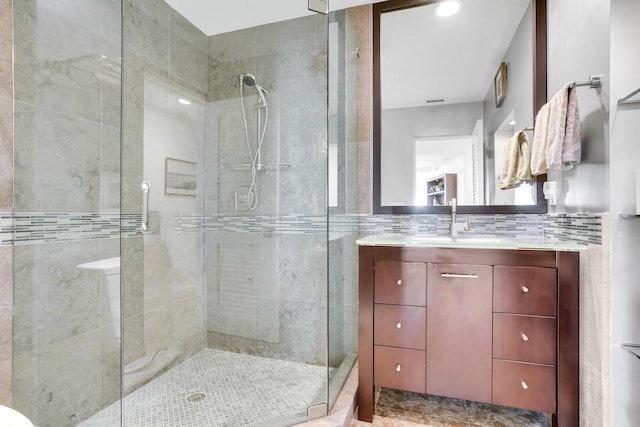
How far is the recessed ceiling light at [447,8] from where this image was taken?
1966mm

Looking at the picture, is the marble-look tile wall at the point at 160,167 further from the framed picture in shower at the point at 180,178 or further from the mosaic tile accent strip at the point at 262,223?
the mosaic tile accent strip at the point at 262,223

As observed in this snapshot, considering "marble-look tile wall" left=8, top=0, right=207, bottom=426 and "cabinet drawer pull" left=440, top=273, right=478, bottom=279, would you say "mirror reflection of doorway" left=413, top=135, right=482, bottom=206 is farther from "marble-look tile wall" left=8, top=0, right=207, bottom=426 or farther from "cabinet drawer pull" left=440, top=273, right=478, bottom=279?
"marble-look tile wall" left=8, top=0, right=207, bottom=426

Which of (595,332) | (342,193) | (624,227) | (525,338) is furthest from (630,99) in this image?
(342,193)

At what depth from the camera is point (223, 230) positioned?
2021mm

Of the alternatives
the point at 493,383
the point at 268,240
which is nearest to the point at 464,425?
the point at 493,383

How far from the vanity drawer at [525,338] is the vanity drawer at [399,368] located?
0.35 meters

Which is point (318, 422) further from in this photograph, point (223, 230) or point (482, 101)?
point (482, 101)

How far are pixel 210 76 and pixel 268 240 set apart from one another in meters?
1.08

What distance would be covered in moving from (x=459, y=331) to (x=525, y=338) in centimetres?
27

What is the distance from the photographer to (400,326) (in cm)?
158

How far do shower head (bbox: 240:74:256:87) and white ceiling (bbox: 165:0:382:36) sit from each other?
0.28m

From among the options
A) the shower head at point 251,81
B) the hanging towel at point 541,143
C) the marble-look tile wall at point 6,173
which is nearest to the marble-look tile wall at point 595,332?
the hanging towel at point 541,143

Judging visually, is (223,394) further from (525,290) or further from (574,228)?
(574,228)

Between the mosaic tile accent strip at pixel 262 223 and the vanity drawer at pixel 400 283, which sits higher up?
the mosaic tile accent strip at pixel 262 223
